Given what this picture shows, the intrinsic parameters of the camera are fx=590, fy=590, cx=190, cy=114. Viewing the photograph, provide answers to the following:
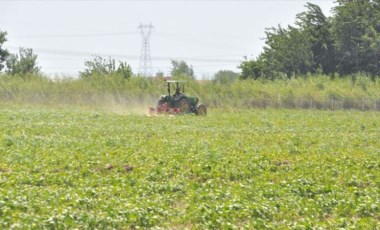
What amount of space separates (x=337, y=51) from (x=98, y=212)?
58.9m

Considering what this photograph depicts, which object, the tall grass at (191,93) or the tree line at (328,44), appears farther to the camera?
the tree line at (328,44)

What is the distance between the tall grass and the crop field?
27.3 metres

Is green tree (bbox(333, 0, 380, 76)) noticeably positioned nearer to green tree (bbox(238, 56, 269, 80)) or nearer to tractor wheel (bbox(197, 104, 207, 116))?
green tree (bbox(238, 56, 269, 80))

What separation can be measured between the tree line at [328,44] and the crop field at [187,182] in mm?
43554

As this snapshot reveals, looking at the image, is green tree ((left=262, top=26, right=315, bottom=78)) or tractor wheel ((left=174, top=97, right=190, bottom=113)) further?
green tree ((left=262, top=26, right=315, bottom=78))

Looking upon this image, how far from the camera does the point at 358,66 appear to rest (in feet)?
210

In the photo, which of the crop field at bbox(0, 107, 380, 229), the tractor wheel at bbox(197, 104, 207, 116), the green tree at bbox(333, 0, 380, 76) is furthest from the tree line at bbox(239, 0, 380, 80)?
the crop field at bbox(0, 107, 380, 229)

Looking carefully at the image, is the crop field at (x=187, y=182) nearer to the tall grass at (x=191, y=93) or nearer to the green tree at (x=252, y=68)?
the tall grass at (x=191, y=93)

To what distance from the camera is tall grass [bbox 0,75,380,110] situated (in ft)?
160

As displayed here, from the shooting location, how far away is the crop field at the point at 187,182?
8727 millimetres

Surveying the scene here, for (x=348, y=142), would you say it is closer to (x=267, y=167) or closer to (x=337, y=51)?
(x=267, y=167)

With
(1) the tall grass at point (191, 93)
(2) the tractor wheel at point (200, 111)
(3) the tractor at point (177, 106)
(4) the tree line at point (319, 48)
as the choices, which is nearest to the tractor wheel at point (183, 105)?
(3) the tractor at point (177, 106)

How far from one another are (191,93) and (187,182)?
38.3 m

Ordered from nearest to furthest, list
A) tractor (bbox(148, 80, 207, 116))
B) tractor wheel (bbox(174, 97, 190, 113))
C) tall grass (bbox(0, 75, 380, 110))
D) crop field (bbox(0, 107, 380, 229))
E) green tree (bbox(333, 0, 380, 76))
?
crop field (bbox(0, 107, 380, 229)), tractor (bbox(148, 80, 207, 116)), tractor wheel (bbox(174, 97, 190, 113)), tall grass (bbox(0, 75, 380, 110)), green tree (bbox(333, 0, 380, 76))
